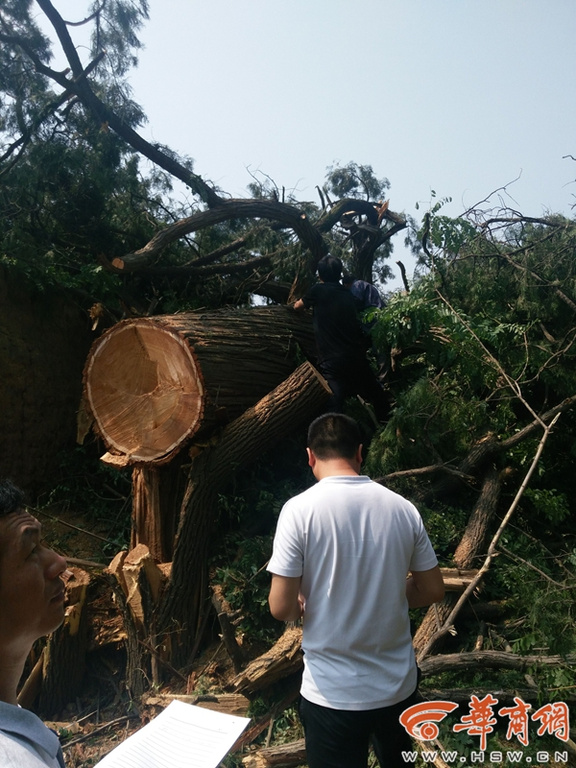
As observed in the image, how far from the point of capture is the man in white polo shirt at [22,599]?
935mm

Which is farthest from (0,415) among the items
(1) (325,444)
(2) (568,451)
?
(2) (568,451)

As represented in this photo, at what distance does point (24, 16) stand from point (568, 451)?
6596mm

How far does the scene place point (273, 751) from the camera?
3258 millimetres

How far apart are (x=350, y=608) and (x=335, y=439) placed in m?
0.59

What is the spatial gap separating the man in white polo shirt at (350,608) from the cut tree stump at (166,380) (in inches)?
99.5

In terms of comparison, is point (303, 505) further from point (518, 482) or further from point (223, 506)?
point (518, 482)

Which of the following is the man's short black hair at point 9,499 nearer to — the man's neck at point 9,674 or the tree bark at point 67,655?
the man's neck at point 9,674

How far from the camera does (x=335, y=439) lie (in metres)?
2.30

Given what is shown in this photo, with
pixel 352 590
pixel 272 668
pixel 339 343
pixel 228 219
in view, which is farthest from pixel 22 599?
pixel 228 219

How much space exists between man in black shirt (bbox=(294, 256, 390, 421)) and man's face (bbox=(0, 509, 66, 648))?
392 centimetres

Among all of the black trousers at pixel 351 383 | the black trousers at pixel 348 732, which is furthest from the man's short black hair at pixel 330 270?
the black trousers at pixel 348 732

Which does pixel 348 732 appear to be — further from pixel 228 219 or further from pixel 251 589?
pixel 228 219
